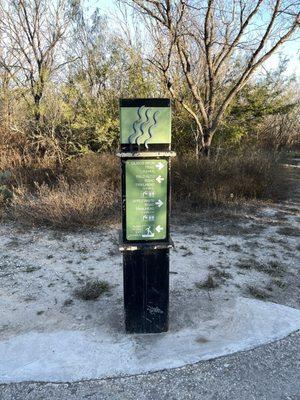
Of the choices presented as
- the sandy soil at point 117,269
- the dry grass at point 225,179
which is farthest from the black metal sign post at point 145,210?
the dry grass at point 225,179

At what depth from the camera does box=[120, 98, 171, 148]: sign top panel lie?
273cm

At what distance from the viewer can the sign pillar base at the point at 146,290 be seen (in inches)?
119

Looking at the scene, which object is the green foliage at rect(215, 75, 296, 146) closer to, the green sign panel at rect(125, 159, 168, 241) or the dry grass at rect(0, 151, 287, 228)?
the dry grass at rect(0, 151, 287, 228)

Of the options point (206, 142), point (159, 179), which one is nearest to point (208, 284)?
point (159, 179)

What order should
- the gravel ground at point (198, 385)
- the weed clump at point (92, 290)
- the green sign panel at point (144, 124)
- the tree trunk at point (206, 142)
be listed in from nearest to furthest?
the gravel ground at point (198, 385) → the green sign panel at point (144, 124) → the weed clump at point (92, 290) → the tree trunk at point (206, 142)

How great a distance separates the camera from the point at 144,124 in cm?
275

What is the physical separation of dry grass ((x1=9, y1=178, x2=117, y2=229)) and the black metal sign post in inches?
138

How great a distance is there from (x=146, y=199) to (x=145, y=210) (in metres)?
0.09

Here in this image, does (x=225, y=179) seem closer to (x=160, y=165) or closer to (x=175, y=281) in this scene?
(x=175, y=281)

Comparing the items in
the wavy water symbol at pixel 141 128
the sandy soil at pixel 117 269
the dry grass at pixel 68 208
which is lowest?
the sandy soil at pixel 117 269

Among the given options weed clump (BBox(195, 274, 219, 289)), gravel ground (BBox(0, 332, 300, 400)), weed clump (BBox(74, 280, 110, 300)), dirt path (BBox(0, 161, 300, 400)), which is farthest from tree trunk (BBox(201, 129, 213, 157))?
gravel ground (BBox(0, 332, 300, 400))

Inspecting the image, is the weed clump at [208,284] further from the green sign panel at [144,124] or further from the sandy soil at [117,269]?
the green sign panel at [144,124]

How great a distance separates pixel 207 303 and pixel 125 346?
106 centimetres

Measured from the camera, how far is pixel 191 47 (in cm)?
1022
